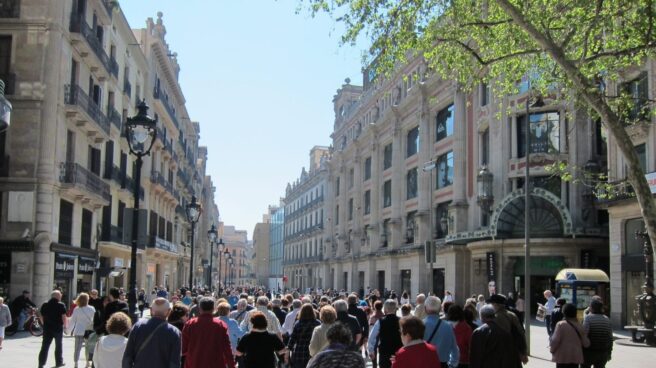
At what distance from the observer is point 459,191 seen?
140 ft

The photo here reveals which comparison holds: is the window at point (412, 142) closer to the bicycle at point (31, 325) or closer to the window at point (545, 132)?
the window at point (545, 132)

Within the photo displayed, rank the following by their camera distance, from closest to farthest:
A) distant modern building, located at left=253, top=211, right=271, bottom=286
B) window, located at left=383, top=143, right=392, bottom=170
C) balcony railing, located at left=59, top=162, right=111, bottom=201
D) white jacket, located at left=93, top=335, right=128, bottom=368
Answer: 1. white jacket, located at left=93, top=335, right=128, bottom=368
2. balcony railing, located at left=59, top=162, right=111, bottom=201
3. window, located at left=383, top=143, right=392, bottom=170
4. distant modern building, located at left=253, top=211, right=271, bottom=286

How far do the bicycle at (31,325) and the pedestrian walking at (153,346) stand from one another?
56.2ft

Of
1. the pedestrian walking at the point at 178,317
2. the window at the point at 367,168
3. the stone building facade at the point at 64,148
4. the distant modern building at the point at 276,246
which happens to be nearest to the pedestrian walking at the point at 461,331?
the pedestrian walking at the point at 178,317

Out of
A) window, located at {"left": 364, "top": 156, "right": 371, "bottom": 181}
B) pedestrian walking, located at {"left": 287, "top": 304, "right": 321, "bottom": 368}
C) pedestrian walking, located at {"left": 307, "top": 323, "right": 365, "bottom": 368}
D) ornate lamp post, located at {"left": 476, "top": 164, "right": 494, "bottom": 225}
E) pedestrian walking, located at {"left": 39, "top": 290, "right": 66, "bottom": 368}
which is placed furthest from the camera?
window, located at {"left": 364, "top": 156, "right": 371, "bottom": 181}

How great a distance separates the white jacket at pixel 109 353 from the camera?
7930 mm

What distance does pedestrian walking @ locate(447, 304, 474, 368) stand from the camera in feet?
34.3

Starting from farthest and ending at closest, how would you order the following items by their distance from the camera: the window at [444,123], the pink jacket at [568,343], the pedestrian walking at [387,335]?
the window at [444,123]
the pedestrian walking at [387,335]
the pink jacket at [568,343]

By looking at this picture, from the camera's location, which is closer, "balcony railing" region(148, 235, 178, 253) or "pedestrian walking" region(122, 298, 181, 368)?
"pedestrian walking" region(122, 298, 181, 368)

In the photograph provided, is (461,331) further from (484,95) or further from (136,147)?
(484,95)

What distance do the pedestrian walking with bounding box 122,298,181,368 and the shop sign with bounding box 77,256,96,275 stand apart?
23713mm

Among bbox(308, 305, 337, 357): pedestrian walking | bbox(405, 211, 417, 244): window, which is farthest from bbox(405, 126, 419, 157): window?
bbox(308, 305, 337, 357): pedestrian walking

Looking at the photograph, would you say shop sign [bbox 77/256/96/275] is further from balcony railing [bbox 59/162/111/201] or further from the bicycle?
the bicycle

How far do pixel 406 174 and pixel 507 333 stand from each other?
46053mm
